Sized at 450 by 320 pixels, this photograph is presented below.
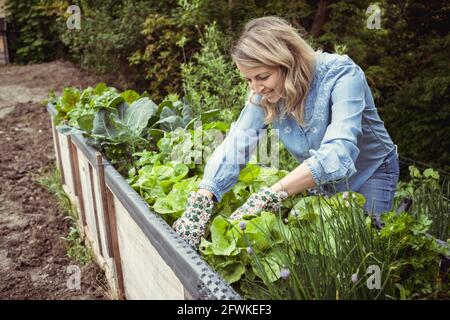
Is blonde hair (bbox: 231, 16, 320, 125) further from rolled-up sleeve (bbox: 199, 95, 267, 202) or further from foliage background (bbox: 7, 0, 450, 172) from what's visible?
foliage background (bbox: 7, 0, 450, 172)

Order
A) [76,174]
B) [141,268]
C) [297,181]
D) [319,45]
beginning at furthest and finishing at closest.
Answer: [319,45] < [76,174] < [141,268] < [297,181]

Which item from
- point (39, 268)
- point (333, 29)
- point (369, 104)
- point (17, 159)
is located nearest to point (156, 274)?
point (369, 104)

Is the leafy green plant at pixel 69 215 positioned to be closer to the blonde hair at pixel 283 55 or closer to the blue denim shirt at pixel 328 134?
the blue denim shirt at pixel 328 134

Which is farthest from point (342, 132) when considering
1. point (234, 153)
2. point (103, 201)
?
point (103, 201)

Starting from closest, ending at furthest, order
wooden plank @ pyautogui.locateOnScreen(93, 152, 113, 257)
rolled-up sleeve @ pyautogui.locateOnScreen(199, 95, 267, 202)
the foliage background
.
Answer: rolled-up sleeve @ pyautogui.locateOnScreen(199, 95, 267, 202) → wooden plank @ pyautogui.locateOnScreen(93, 152, 113, 257) → the foliage background

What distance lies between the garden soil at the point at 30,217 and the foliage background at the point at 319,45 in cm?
132

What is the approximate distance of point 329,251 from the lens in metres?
1.46

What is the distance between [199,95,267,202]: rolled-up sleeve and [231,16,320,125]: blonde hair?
135mm

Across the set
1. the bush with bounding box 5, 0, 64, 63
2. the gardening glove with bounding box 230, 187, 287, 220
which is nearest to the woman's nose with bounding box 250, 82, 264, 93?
the gardening glove with bounding box 230, 187, 287, 220

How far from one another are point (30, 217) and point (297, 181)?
3.19 meters

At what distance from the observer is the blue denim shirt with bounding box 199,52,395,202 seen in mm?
1812

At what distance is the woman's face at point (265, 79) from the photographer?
6.42ft

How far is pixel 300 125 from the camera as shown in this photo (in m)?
2.13

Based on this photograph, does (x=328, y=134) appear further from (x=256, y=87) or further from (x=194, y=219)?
(x=194, y=219)
